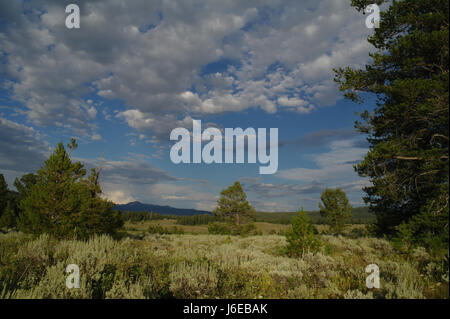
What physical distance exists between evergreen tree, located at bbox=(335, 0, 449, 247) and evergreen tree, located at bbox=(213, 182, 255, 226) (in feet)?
77.0

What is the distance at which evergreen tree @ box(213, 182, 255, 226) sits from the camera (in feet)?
110

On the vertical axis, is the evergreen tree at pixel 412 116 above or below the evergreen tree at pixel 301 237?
above

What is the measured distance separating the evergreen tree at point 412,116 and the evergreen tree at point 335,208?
2667cm

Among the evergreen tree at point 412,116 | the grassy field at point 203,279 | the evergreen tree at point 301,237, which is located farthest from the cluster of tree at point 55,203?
the evergreen tree at point 412,116

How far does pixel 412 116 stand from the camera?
8125 millimetres

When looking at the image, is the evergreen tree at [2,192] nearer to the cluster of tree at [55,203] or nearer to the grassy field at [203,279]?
the cluster of tree at [55,203]

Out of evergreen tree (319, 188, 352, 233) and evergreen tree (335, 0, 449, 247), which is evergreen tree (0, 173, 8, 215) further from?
evergreen tree (319, 188, 352, 233)

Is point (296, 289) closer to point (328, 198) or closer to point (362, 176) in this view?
point (362, 176)

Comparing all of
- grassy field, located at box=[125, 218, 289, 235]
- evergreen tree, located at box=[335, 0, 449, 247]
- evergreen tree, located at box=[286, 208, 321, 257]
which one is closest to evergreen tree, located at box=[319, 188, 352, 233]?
grassy field, located at box=[125, 218, 289, 235]

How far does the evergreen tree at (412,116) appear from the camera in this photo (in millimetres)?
7438

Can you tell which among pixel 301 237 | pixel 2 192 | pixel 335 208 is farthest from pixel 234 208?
pixel 2 192
